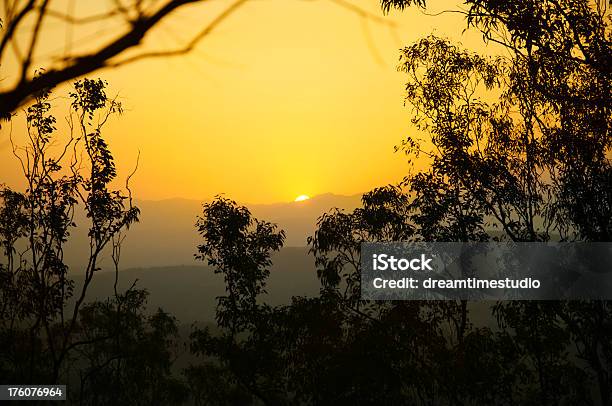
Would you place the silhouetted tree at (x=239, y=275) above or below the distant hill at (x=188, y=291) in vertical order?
below

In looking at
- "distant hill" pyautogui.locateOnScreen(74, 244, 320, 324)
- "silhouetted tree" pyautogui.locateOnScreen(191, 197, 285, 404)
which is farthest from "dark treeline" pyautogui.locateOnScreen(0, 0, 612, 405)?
"distant hill" pyautogui.locateOnScreen(74, 244, 320, 324)

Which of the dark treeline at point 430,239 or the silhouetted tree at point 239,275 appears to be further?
the silhouetted tree at point 239,275

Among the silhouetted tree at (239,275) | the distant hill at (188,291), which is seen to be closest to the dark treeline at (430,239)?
the silhouetted tree at (239,275)

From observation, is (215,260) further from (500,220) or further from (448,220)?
(500,220)

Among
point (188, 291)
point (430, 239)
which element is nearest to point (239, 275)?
point (430, 239)

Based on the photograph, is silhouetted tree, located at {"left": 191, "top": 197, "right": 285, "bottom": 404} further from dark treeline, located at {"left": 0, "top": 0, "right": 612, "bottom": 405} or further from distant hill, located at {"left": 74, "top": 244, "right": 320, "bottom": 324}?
distant hill, located at {"left": 74, "top": 244, "right": 320, "bottom": 324}

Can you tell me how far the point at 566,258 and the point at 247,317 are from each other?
929 centimetres

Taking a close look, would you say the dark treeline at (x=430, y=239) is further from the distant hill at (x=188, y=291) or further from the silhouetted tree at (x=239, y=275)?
the distant hill at (x=188, y=291)

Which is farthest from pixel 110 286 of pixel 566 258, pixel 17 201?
pixel 566 258

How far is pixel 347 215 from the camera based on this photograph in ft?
54.4

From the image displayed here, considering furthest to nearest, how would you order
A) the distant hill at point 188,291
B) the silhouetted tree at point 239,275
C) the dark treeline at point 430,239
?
the distant hill at point 188,291 < the silhouetted tree at point 239,275 < the dark treeline at point 430,239

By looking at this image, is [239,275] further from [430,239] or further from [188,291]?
[188,291]

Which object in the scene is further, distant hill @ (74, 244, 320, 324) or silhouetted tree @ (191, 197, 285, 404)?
distant hill @ (74, 244, 320, 324)

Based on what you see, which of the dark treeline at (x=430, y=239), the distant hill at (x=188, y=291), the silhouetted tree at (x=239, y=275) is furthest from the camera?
the distant hill at (x=188, y=291)
